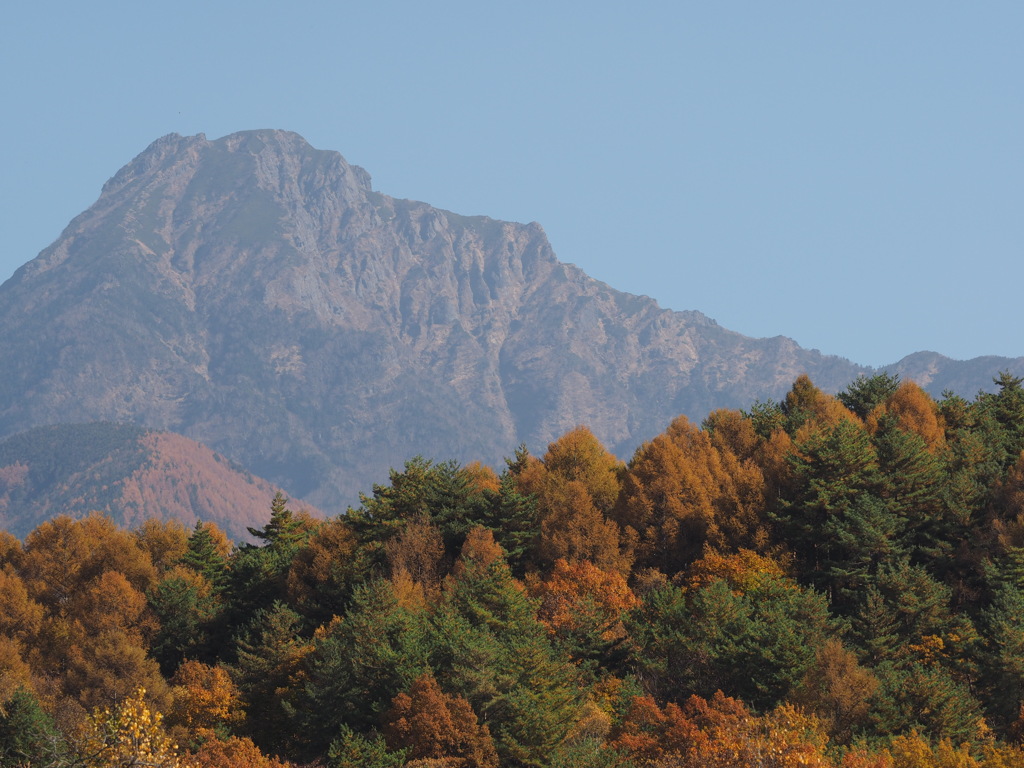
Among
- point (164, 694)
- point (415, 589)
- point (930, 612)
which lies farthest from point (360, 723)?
point (930, 612)

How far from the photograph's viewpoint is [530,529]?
117 metres

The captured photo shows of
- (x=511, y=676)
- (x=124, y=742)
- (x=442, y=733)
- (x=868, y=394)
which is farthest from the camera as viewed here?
(x=868, y=394)

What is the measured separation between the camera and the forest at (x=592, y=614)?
72625 millimetres

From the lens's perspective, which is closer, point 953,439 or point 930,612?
point 930,612

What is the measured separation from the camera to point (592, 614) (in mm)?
91750

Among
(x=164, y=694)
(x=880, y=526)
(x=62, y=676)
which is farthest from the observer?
(x=62, y=676)

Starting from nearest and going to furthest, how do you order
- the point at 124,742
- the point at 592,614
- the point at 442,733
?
the point at 124,742
the point at 442,733
the point at 592,614

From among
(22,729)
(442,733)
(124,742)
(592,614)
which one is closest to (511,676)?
(442,733)

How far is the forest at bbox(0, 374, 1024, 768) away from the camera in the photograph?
7262cm

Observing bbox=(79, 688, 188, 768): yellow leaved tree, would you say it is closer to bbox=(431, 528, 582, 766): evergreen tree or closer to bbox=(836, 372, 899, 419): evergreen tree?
bbox=(431, 528, 582, 766): evergreen tree

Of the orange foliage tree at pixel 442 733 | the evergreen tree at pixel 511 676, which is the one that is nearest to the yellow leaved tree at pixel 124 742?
the orange foliage tree at pixel 442 733

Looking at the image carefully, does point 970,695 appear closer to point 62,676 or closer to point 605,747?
point 605,747

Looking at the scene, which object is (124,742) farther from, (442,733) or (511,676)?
(511,676)

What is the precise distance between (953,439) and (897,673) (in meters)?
50.0
